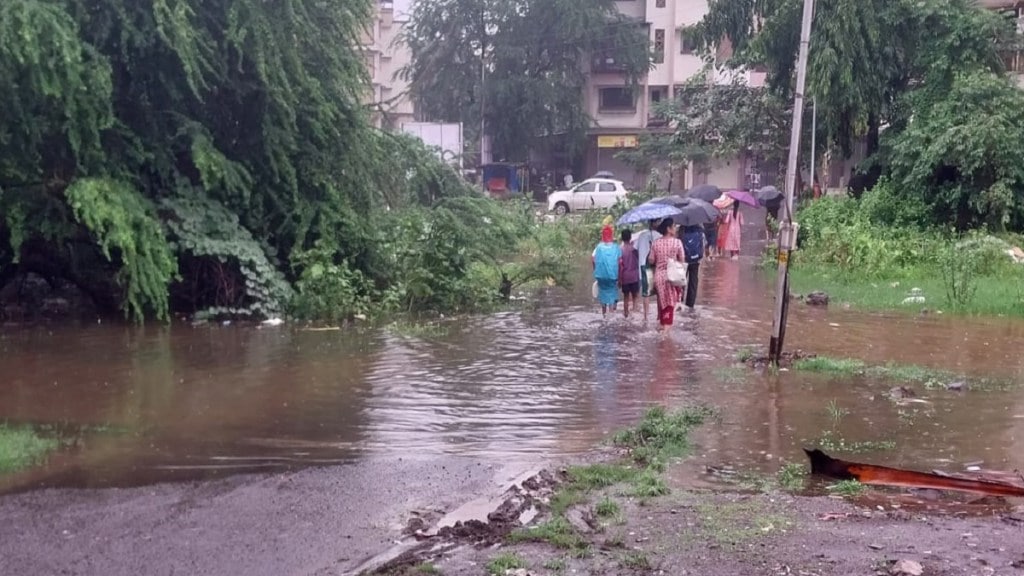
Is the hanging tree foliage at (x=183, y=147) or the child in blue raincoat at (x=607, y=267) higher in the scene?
the hanging tree foliage at (x=183, y=147)

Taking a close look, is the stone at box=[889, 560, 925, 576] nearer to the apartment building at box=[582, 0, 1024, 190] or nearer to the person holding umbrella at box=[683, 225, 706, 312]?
the person holding umbrella at box=[683, 225, 706, 312]

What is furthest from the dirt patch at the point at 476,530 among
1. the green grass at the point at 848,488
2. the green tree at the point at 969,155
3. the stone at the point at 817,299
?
the green tree at the point at 969,155

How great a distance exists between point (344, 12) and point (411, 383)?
8.73m

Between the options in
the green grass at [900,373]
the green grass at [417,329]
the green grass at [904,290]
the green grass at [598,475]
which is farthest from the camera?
the green grass at [904,290]

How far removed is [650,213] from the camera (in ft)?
57.7

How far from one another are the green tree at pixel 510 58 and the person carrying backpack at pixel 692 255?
3776 centimetres

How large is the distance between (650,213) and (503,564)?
11848mm

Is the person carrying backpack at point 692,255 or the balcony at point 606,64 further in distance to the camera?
the balcony at point 606,64

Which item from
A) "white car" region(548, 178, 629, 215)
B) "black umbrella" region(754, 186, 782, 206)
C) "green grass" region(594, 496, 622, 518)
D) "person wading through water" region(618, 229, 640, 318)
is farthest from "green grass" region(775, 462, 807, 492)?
"white car" region(548, 178, 629, 215)

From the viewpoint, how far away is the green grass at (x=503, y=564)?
243 inches

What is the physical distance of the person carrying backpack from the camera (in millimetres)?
18688

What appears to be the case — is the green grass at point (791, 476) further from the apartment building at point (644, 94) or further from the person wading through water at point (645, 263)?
the apartment building at point (644, 94)

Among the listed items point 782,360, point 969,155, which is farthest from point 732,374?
point 969,155

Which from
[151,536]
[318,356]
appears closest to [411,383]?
[318,356]
